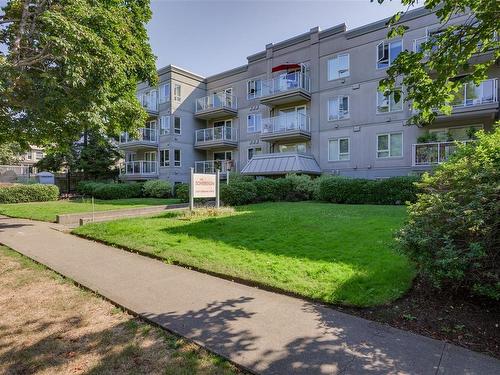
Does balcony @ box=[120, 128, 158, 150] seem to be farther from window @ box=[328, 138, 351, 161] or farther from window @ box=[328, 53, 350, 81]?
window @ box=[328, 53, 350, 81]

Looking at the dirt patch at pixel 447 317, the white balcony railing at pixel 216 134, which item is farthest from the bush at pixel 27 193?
the dirt patch at pixel 447 317

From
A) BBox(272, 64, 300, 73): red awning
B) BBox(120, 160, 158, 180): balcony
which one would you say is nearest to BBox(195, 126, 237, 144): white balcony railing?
BBox(120, 160, 158, 180): balcony

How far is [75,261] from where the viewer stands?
6.96 metres

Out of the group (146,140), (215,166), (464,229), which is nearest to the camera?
(464,229)

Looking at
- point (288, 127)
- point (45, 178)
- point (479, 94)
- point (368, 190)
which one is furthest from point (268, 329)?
point (45, 178)

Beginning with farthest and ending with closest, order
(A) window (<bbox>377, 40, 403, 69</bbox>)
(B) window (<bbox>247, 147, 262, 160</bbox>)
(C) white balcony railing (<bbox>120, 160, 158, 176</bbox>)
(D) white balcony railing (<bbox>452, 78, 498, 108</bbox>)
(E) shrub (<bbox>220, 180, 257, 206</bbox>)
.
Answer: (C) white balcony railing (<bbox>120, 160, 158, 176</bbox>) → (B) window (<bbox>247, 147, 262, 160</bbox>) → (A) window (<bbox>377, 40, 403, 69</bbox>) → (D) white balcony railing (<bbox>452, 78, 498, 108</bbox>) → (E) shrub (<bbox>220, 180, 257, 206</bbox>)

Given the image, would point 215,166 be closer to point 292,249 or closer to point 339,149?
point 339,149

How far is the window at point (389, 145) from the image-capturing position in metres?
19.9

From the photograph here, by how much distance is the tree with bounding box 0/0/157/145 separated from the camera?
7.11 metres

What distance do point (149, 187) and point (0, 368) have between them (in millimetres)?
22510

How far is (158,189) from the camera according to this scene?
24.4 m

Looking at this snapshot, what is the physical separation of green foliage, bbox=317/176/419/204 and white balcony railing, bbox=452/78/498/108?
230 inches

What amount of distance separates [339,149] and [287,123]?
4140mm

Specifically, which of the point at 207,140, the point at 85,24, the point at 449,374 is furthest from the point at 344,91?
the point at 449,374
